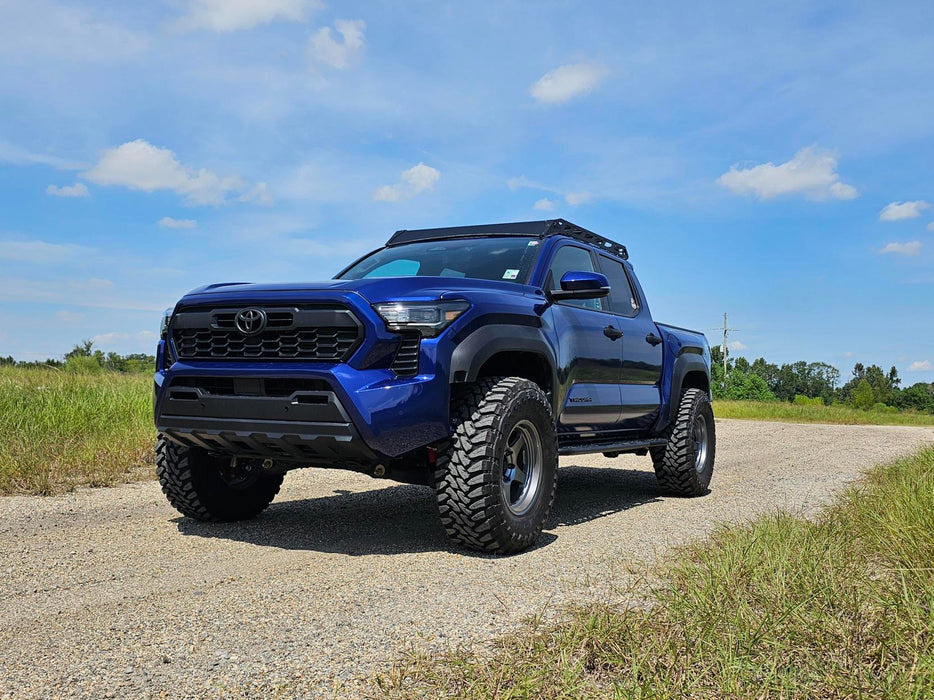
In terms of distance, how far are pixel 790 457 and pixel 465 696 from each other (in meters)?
9.73

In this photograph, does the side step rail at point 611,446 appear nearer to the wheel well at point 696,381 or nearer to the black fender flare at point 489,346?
the black fender flare at point 489,346

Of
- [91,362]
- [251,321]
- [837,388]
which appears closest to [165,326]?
[251,321]

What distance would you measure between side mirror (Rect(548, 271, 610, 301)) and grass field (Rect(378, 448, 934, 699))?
2.09m

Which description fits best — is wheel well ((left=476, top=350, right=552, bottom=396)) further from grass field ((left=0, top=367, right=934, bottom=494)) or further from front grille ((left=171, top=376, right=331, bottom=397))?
grass field ((left=0, top=367, right=934, bottom=494))

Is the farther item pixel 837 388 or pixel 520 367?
pixel 837 388

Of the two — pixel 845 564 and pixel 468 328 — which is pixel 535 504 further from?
pixel 845 564

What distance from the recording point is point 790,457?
1112 cm

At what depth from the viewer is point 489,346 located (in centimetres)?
467

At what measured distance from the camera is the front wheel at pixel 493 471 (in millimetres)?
4477

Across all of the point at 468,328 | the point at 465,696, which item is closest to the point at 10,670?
the point at 465,696

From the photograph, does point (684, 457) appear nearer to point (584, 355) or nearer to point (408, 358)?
point (584, 355)

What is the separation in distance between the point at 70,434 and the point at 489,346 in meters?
5.74

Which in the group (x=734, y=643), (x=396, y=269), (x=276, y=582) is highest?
(x=396, y=269)

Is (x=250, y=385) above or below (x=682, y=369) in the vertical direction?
below
